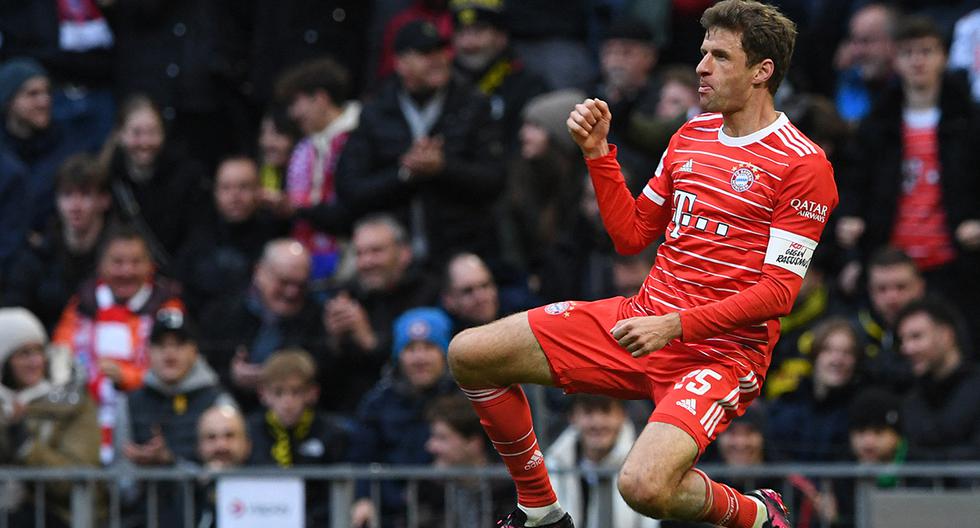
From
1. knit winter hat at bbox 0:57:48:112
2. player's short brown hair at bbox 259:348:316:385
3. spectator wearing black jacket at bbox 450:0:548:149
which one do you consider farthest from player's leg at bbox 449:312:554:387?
knit winter hat at bbox 0:57:48:112

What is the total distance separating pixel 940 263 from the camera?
38.0 feet

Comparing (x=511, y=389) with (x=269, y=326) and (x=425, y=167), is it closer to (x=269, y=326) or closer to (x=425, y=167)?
(x=425, y=167)

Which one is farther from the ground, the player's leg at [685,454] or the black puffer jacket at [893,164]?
the black puffer jacket at [893,164]

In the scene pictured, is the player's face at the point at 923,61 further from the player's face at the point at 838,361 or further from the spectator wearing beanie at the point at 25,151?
the spectator wearing beanie at the point at 25,151

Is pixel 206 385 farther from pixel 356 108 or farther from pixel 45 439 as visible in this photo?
pixel 356 108

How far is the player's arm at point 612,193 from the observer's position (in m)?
7.78

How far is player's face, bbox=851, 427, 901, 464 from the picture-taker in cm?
1015

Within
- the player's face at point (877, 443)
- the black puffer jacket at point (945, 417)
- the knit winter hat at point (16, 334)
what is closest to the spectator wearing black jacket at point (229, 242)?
the knit winter hat at point (16, 334)

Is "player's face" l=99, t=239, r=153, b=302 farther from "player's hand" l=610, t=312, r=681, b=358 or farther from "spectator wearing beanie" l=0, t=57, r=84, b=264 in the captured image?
"player's hand" l=610, t=312, r=681, b=358

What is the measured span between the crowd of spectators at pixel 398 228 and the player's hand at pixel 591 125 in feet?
8.74

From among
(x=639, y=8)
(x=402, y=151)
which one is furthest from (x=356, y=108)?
(x=639, y=8)

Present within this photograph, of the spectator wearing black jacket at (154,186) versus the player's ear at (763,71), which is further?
the spectator wearing black jacket at (154,186)

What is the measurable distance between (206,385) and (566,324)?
4.08 metres

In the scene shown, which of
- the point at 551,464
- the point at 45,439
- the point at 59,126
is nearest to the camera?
the point at 551,464
